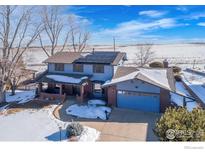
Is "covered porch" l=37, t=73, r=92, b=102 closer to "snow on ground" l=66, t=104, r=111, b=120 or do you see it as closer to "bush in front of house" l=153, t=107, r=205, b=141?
"snow on ground" l=66, t=104, r=111, b=120

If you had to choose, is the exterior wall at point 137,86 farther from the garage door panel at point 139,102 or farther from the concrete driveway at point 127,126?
the concrete driveway at point 127,126

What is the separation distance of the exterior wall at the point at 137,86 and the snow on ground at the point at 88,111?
1363 mm

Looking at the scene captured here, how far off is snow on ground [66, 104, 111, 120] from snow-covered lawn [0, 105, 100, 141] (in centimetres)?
104

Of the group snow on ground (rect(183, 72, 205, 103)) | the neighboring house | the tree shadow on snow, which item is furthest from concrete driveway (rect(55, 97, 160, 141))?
snow on ground (rect(183, 72, 205, 103))

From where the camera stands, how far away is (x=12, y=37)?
12.3m

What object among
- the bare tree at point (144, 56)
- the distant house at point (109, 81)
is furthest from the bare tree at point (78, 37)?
the bare tree at point (144, 56)

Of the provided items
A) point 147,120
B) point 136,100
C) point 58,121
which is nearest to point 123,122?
point 147,120

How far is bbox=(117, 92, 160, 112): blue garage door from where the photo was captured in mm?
11477

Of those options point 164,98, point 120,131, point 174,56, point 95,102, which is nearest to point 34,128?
point 120,131

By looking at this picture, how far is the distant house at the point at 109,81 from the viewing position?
11461 mm

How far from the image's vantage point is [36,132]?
8.67m

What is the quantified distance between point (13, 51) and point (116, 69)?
5977 mm

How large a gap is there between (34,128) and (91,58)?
6011mm
